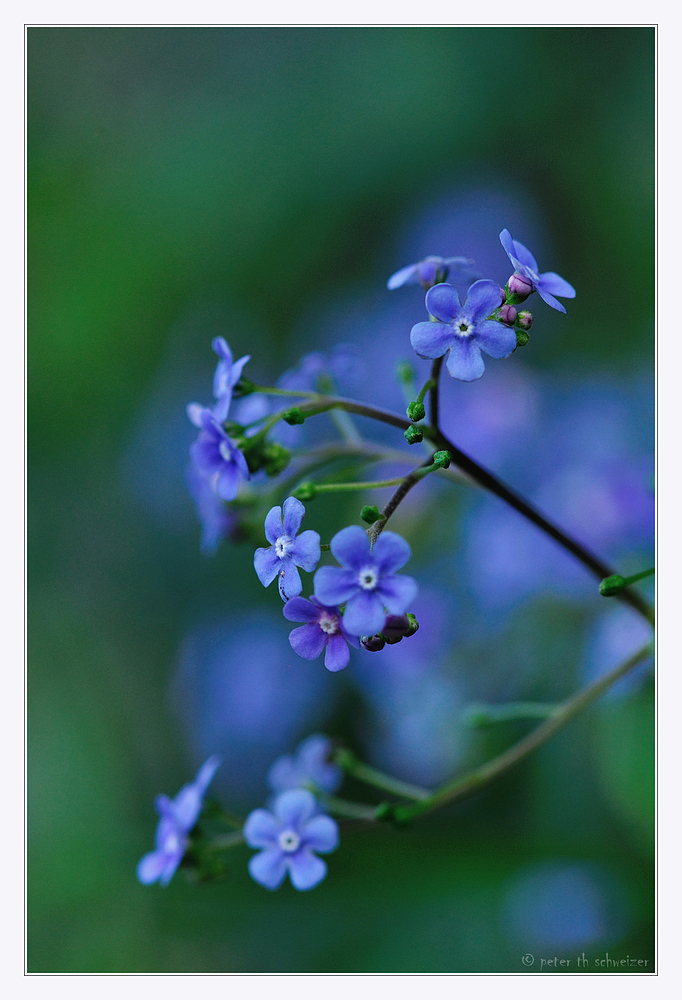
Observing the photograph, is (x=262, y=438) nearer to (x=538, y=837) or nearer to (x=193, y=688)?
(x=538, y=837)

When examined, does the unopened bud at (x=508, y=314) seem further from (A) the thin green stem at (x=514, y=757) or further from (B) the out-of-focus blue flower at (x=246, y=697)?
(B) the out-of-focus blue flower at (x=246, y=697)

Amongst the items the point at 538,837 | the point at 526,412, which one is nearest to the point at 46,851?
the point at 538,837

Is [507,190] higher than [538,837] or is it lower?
higher

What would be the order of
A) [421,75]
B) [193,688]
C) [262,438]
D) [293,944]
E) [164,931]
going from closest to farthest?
[262,438] → [293,944] → [164,931] → [193,688] → [421,75]

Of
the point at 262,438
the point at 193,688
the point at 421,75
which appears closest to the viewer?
the point at 262,438

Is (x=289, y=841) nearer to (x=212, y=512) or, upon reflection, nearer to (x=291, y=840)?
(x=291, y=840)

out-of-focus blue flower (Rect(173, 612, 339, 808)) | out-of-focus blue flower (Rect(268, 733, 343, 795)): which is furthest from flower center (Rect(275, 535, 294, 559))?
out-of-focus blue flower (Rect(173, 612, 339, 808))
